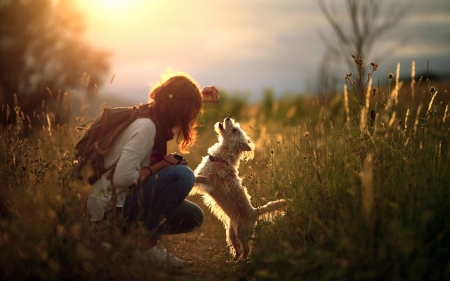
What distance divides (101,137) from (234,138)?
1.84m

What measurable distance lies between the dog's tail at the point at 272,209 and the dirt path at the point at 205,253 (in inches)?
24.7

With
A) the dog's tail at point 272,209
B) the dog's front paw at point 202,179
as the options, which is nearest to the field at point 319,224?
the dog's tail at point 272,209

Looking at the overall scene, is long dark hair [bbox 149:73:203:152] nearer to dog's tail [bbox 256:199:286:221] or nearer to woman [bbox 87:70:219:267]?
woman [bbox 87:70:219:267]

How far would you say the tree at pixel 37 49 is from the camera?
1495cm

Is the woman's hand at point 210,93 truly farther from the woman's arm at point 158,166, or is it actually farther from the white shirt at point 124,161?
the white shirt at point 124,161

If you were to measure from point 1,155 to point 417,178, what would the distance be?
444 cm

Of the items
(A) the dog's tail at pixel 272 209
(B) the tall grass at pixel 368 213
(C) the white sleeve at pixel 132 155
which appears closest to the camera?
(B) the tall grass at pixel 368 213

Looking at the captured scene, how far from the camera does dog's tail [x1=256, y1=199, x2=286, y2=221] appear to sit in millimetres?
4488

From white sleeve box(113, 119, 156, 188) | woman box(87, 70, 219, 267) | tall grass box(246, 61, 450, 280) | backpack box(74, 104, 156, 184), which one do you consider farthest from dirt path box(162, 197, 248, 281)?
backpack box(74, 104, 156, 184)

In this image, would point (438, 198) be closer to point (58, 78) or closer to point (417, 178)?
point (417, 178)

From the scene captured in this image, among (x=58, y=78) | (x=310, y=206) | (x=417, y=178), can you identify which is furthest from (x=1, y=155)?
(x=58, y=78)

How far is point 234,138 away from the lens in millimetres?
5426

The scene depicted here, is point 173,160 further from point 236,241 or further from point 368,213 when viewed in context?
point 368,213

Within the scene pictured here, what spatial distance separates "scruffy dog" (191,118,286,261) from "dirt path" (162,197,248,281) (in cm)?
27
